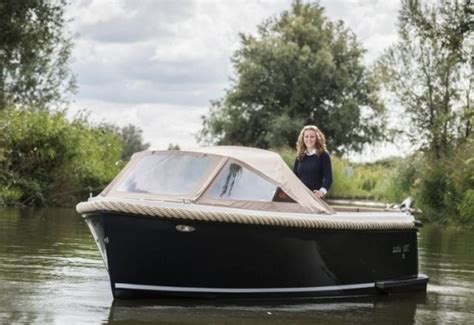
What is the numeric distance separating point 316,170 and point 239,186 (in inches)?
82.5

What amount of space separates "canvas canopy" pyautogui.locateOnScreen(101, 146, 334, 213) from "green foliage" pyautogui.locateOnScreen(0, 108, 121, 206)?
17.9m

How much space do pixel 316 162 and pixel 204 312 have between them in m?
3.31

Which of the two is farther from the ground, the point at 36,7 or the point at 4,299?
the point at 36,7

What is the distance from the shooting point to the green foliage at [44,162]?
1209 inches

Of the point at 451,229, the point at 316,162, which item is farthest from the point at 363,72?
the point at 316,162

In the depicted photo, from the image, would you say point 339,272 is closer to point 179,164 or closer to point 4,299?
point 179,164

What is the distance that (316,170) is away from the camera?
1369 cm

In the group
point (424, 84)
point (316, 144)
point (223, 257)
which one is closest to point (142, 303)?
point (223, 257)

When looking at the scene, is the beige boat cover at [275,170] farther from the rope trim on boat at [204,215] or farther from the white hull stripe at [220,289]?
the white hull stripe at [220,289]

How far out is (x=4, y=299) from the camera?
11.1 m

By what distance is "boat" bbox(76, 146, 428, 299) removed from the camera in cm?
1108

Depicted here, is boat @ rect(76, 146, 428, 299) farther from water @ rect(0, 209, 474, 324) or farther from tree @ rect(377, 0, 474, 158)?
tree @ rect(377, 0, 474, 158)

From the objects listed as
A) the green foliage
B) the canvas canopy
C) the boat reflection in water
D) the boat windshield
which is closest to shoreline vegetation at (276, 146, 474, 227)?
the green foliage

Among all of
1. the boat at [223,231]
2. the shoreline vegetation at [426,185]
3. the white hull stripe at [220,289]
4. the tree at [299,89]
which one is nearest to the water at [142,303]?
the white hull stripe at [220,289]
